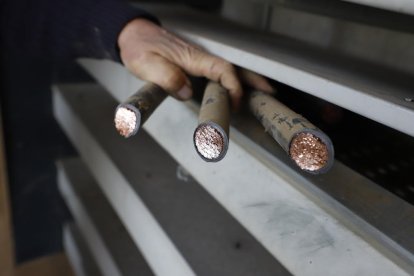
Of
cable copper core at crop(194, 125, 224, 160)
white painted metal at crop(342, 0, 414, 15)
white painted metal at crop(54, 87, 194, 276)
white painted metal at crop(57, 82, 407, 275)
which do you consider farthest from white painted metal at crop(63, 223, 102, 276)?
white painted metal at crop(342, 0, 414, 15)

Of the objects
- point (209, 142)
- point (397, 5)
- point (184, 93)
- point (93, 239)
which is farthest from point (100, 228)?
point (397, 5)

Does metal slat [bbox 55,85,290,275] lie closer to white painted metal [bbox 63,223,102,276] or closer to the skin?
the skin

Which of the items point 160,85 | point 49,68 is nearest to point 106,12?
point 160,85

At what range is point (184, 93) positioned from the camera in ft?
1.58

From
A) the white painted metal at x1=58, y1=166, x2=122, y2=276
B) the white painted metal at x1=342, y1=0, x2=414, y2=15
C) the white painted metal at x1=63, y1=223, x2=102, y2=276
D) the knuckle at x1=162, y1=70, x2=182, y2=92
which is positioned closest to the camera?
the white painted metal at x1=342, y1=0, x2=414, y2=15

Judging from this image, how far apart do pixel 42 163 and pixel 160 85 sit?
0.88 m

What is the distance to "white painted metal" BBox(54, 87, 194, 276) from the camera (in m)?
0.53

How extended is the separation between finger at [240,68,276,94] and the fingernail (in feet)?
0.26

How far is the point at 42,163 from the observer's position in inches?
47.3

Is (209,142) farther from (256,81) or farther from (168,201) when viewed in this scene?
(168,201)

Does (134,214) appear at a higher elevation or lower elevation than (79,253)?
higher

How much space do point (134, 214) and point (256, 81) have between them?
0.98 feet

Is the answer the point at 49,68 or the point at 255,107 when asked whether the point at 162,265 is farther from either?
the point at 49,68

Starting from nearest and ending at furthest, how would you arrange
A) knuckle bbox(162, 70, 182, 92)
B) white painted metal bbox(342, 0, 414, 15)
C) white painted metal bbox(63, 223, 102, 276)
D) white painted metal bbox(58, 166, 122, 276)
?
white painted metal bbox(342, 0, 414, 15), knuckle bbox(162, 70, 182, 92), white painted metal bbox(58, 166, 122, 276), white painted metal bbox(63, 223, 102, 276)
